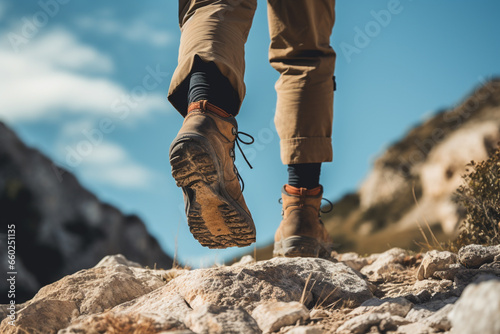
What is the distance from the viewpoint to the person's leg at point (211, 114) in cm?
223

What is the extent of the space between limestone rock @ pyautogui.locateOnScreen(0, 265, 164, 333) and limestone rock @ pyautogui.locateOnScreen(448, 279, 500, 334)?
6.01 ft

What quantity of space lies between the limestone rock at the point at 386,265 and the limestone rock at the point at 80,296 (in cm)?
146

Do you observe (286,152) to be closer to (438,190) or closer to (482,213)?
(482,213)

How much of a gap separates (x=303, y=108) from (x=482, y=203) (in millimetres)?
1520

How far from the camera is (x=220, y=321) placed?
1.73 metres

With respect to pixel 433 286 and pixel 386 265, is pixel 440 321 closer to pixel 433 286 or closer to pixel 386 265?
pixel 433 286

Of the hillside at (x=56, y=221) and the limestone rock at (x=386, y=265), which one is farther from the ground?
the hillside at (x=56, y=221)

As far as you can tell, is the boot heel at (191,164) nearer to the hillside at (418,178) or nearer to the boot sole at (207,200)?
the boot sole at (207,200)

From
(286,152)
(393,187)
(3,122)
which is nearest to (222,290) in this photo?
(286,152)

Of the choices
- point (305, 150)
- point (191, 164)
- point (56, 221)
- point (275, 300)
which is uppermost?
point (56, 221)

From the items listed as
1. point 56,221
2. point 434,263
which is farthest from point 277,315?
point 56,221

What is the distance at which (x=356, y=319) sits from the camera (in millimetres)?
1812

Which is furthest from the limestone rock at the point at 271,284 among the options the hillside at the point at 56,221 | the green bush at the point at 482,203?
the hillside at the point at 56,221

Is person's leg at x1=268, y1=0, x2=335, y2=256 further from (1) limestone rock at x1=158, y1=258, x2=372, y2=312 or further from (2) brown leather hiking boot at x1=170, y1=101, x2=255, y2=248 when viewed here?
(2) brown leather hiking boot at x1=170, y1=101, x2=255, y2=248
